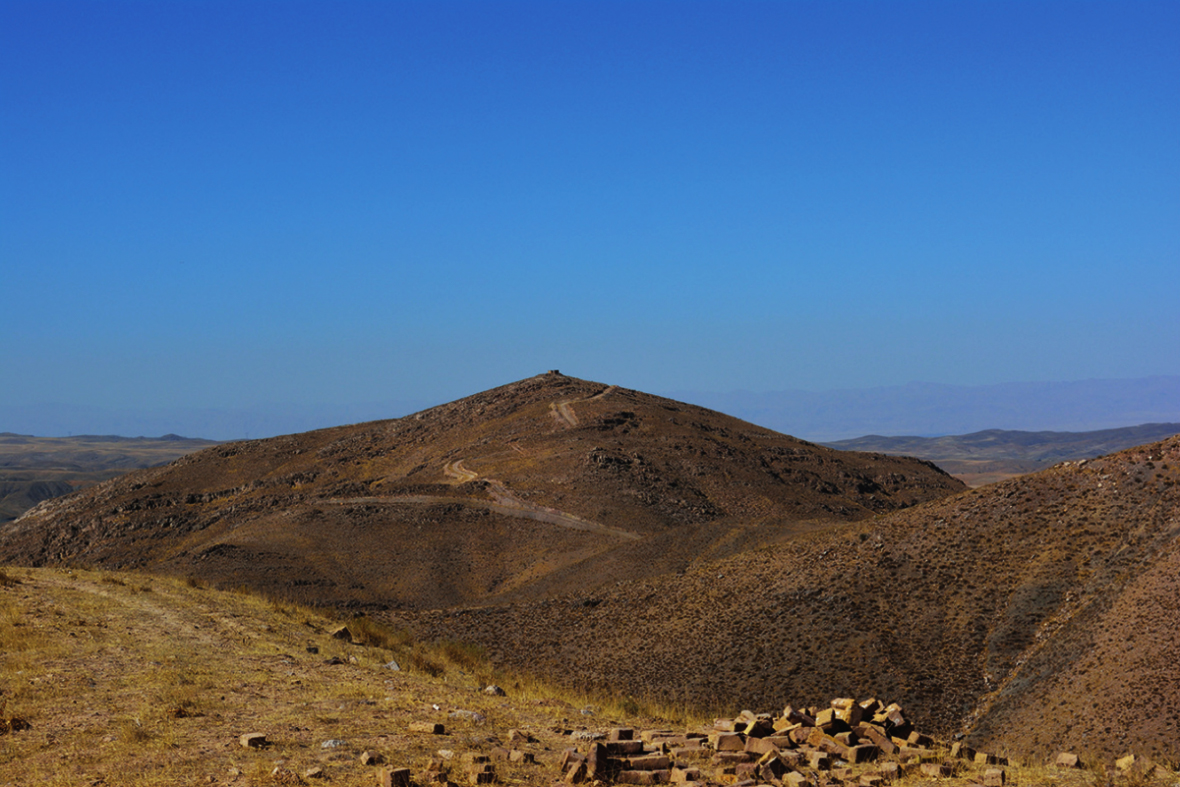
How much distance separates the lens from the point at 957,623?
23469 millimetres

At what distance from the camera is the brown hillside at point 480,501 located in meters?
46.2

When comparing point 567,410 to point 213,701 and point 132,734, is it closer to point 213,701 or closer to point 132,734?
point 213,701

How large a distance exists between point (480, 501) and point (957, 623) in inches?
1465

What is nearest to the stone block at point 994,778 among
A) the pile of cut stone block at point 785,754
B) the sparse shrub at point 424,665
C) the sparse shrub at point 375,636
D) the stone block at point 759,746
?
the pile of cut stone block at point 785,754

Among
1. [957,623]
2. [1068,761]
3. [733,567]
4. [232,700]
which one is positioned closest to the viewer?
[1068,761]

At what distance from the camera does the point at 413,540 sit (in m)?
52.5

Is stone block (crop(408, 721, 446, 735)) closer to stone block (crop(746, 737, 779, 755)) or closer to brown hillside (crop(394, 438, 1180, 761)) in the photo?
stone block (crop(746, 737, 779, 755))

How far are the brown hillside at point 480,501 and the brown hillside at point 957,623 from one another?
877 centimetres

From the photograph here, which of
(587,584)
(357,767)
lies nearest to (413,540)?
(587,584)

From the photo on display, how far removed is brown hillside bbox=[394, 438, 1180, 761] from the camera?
18844 mm

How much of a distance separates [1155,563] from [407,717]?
16.4 metres

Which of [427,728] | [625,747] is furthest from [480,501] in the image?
[625,747]

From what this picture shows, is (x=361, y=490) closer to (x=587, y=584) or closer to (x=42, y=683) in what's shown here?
(x=587, y=584)

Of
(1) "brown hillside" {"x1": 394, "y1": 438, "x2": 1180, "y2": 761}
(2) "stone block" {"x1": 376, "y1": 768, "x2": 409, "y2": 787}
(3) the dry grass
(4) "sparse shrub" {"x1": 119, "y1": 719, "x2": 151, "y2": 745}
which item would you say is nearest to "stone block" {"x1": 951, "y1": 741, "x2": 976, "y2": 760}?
(1) "brown hillside" {"x1": 394, "y1": 438, "x2": 1180, "y2": 761}
